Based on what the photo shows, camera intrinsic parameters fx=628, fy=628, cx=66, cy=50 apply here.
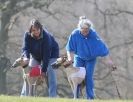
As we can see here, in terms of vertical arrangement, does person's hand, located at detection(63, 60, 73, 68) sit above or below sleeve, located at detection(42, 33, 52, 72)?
below

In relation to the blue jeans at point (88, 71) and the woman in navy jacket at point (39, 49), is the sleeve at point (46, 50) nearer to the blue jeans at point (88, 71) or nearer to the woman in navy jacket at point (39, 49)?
the woman in navy jacket at point (39, 49)

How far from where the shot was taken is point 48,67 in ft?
36.0

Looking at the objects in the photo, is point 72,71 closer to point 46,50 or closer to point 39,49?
point 46,50

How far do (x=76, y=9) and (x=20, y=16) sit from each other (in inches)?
126


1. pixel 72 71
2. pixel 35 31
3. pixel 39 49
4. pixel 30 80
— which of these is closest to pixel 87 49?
pixel 72 71

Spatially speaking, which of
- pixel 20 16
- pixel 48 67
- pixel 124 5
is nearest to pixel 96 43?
pixel 48 67

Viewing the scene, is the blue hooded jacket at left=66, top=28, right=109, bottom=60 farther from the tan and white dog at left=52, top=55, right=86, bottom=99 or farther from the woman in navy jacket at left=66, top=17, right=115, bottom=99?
the tan and white dog at left=52, top=55, right=86, bottom=99

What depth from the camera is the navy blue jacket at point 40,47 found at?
35.1 feet

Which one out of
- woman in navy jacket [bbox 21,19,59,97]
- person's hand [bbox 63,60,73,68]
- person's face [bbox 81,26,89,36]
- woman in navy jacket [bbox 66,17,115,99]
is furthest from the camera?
woman in navy jacket [bbox 66,17,115,99]

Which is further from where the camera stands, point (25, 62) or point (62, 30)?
point (62, 30)

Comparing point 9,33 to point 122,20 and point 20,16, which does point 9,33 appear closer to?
point 20,16

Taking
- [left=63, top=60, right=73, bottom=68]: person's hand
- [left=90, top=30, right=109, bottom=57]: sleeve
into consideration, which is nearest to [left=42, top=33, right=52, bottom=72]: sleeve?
[left=63, top=60, right=73, bottom=68]: person's hand

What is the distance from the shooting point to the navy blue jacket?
10.7 meters

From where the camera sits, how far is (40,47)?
425 inches
